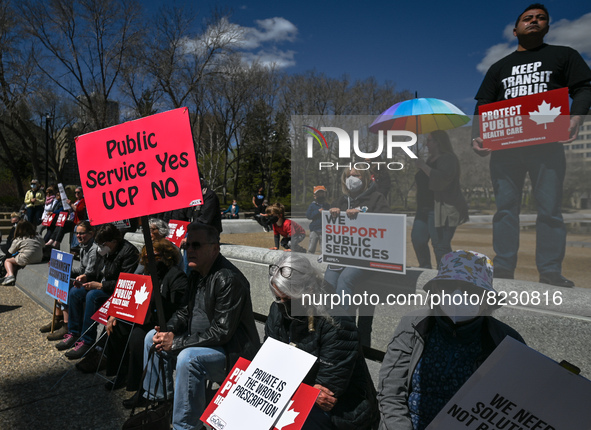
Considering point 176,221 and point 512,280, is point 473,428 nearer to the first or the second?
point 512,280

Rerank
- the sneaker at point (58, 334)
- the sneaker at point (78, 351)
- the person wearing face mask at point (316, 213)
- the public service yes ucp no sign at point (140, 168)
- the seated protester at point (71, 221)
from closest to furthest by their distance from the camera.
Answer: the public service yes ucp no sign at point (140, 168), the person wearing face mask at point (316, 213), the sneaker at point (78, 351), the sneaker at point (58, 334), the seated protester at point (71, 221)

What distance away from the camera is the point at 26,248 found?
814cm

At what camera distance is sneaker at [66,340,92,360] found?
14.7ft

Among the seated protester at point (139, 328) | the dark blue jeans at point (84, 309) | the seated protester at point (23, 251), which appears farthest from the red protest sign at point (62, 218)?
the seated protester at point (139, 328)

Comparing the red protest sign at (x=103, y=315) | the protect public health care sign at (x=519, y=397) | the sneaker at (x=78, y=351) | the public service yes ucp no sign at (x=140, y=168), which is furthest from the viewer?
the sneaker at (x=78, y=351)

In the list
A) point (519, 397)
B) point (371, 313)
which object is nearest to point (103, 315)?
point (371, 313)

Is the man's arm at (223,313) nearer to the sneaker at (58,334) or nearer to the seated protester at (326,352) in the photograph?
the seated protester at (326,352)

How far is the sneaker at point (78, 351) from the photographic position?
4469 millimetres

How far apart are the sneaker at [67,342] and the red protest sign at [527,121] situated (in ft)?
15.0

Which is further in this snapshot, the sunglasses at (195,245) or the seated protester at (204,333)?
the sunglasses at (195,245)

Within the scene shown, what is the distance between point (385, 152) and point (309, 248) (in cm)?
135

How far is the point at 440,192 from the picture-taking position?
264 cm

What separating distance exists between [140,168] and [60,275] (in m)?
2.98

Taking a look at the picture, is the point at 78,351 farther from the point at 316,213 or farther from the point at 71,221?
the point at 71,221
